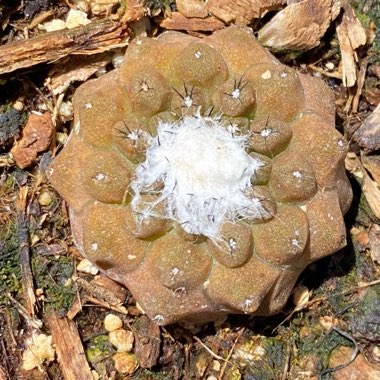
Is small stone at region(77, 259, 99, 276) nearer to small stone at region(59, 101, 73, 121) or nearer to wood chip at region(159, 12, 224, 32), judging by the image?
small stone at region(59, 101, 73, 121)

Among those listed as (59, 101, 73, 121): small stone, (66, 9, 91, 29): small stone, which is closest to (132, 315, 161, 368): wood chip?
(59, 101, 73, 121): small stone

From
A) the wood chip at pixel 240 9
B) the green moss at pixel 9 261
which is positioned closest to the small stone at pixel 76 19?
the wood chip at pixel 240 9

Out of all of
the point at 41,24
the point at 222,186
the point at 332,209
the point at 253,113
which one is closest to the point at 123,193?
the point at 222,186

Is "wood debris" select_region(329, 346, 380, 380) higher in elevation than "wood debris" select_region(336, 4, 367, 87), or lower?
lower

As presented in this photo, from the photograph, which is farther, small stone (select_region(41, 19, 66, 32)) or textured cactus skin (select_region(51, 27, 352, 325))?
small stone (select_region(41, 19, 66, 32))

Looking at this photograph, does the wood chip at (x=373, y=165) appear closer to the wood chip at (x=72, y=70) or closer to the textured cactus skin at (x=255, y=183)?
the textured cactus skin at (x=255, y=183)

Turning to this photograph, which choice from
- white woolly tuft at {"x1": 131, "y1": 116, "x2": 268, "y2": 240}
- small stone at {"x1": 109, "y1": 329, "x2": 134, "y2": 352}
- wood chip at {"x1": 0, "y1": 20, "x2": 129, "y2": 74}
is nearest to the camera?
white woolly tuft at {"x1": 131, "y1": 116, "x2": 268, "y2": 240}

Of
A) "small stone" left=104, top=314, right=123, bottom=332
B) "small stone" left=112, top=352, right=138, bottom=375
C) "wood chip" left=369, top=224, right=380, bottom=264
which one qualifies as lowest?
"small stone" left=112, top=352, right=138, bottom=375
